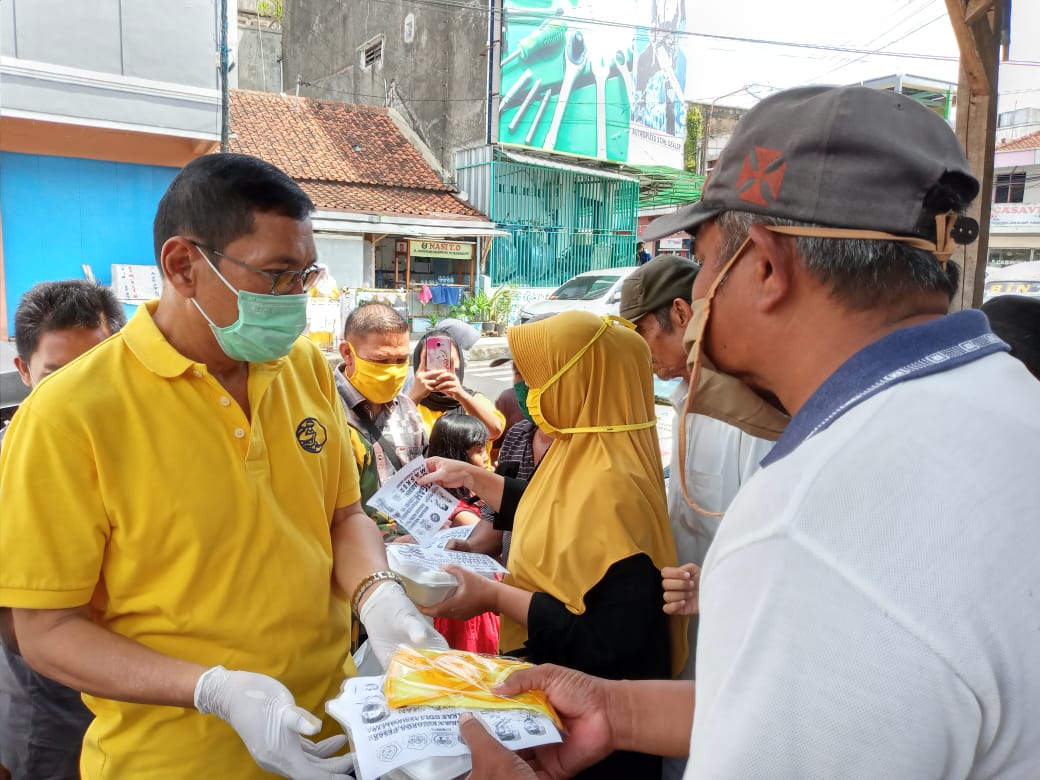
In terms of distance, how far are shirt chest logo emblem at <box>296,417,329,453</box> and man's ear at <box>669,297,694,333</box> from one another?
1.52 meters

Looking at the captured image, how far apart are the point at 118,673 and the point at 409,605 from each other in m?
0.61

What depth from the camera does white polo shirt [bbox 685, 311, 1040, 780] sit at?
23.6 inches

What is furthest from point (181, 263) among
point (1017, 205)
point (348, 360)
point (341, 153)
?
point (1017, 205)

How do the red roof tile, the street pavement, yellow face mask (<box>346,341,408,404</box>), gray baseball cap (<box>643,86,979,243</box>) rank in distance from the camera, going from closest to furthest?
gray baseball cap (<box>643,86,979,243</box>), yellow face mask (<box>346,341,408,404</box>), the street pavement, the red roof tile

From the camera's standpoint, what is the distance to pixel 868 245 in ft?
2.70

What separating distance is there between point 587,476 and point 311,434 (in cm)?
76

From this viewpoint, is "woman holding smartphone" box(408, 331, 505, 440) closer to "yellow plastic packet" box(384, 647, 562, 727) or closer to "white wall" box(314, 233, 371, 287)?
"yellow plastic packet" box(384, 647, 562, 727)

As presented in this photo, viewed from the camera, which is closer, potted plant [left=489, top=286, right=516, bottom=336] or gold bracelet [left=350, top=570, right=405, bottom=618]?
gold bracelet [left=350, top=570, right=405, bottom=618]

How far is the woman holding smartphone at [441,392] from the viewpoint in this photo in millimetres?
3980

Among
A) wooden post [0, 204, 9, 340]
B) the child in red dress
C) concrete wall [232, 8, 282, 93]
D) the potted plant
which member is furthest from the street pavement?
Result: concrete wall [232, 8, 282, 93]

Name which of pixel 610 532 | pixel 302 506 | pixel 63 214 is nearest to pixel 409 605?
pixel 302 506

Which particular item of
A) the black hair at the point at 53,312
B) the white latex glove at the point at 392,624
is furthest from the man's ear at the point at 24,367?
the white latex glove at the point at 392,624

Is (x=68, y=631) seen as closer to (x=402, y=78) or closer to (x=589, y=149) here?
(x=589, y=149)

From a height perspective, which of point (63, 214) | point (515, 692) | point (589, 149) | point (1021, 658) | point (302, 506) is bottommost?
point (515, 692)
